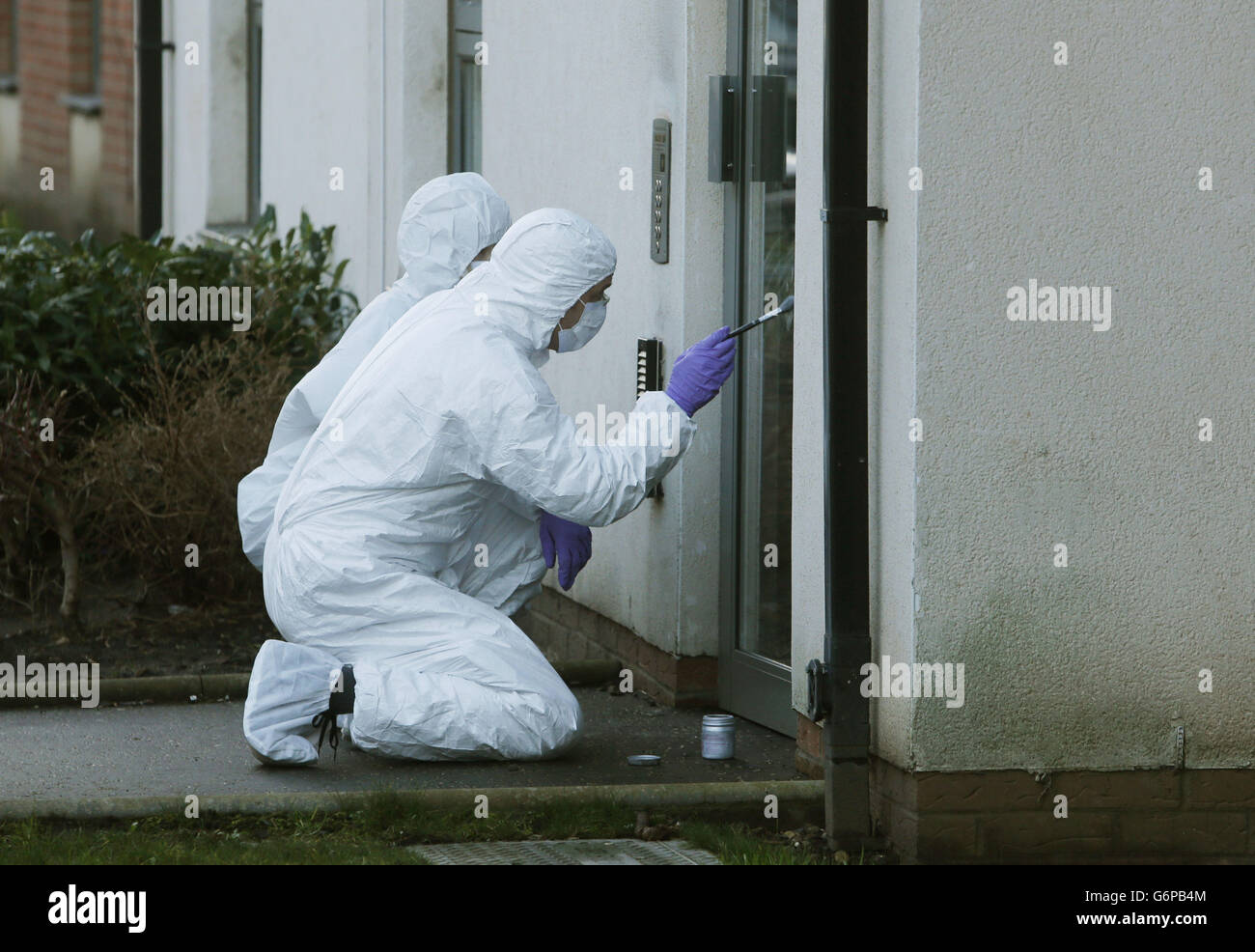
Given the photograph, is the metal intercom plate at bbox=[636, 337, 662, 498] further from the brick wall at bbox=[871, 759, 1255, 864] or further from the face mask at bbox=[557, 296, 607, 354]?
the brick wall at bbox=[871, 759, 1255, 864]

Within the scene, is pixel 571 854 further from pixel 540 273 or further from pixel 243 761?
pixel 540 273

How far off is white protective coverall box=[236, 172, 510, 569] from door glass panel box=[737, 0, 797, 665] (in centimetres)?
100

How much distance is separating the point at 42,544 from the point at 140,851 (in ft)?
12.5

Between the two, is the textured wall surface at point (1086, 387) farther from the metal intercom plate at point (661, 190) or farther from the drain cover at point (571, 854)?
the metal intercom plate at point (661, 190)

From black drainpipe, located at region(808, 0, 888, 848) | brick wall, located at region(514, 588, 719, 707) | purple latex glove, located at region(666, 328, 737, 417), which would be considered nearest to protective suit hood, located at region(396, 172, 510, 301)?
brick wall, located at region(514, 588, 719, 707)

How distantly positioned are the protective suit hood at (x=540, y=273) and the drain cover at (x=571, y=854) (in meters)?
1.53

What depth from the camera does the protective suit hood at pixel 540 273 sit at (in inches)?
217

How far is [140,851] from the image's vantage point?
462 centimetres

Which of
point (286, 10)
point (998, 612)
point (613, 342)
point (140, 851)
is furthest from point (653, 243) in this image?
point (286, 10)

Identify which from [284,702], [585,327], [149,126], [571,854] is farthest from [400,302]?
[149,126]

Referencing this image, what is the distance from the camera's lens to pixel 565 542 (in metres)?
6.03

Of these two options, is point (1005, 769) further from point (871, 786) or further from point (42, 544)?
point (42, 544)

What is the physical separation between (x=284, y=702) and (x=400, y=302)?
182cm

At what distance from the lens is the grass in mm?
4566
